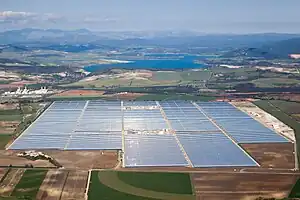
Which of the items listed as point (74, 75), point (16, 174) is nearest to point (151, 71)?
point (74, 75)

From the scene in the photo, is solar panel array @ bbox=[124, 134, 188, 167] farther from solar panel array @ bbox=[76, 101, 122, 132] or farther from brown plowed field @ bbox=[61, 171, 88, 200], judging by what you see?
solar panel array @ bbox=[76, 101, 122, 132]

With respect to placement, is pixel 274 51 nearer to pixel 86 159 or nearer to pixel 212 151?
pixel 212 151

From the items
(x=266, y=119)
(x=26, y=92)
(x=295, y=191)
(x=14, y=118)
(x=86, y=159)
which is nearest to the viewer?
(x=295, y=191)

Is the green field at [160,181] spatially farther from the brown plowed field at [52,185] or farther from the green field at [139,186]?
the brown plowed field at [52,185]

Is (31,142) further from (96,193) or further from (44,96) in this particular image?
(44,96)

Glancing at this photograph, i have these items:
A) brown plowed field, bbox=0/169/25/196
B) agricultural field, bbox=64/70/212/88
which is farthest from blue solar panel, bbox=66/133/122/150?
agricultural field, bbox=64/70/212/88

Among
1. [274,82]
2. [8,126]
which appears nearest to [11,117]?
[8,126]
